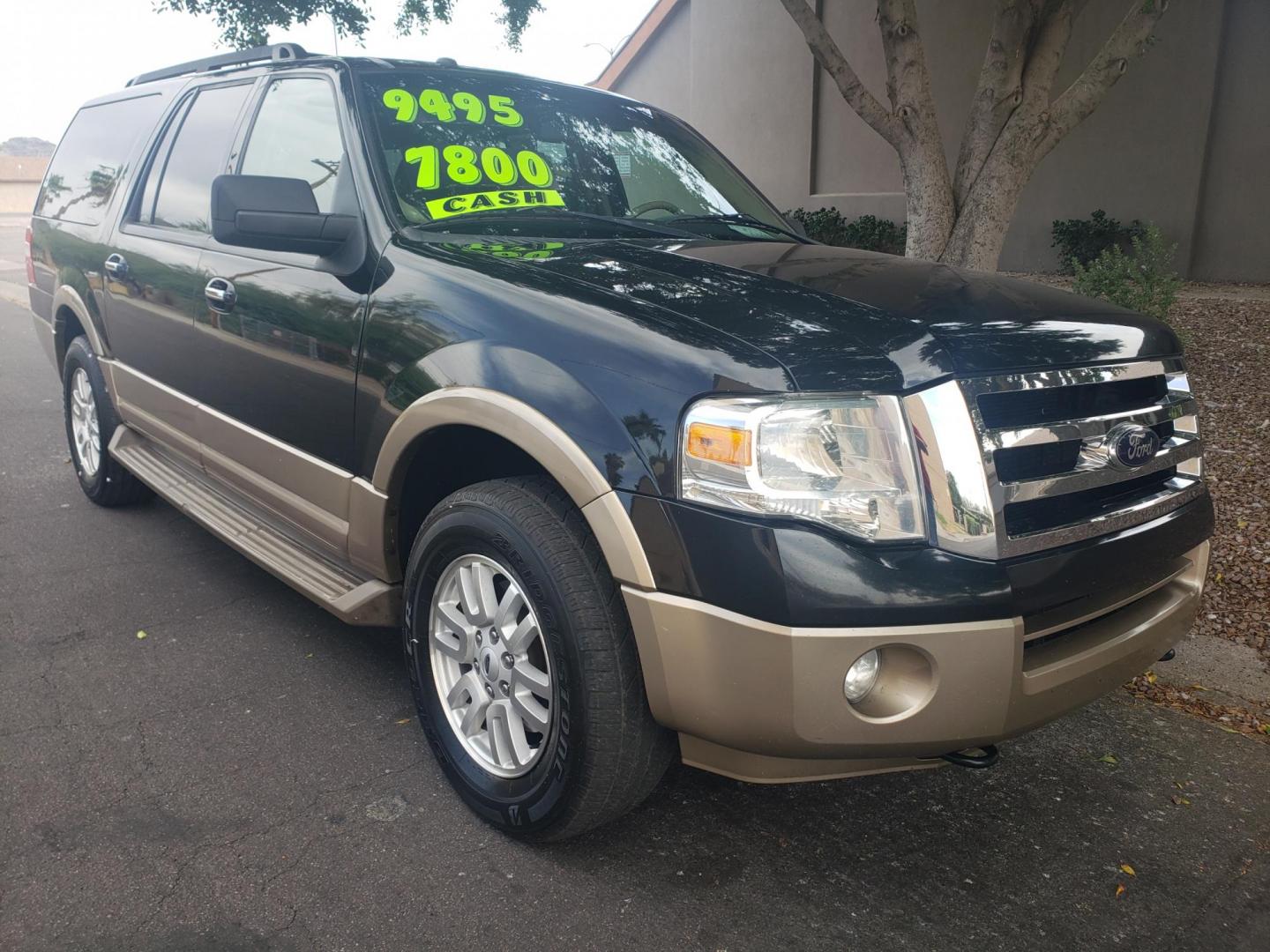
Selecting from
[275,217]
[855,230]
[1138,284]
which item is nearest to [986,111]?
[1138,284]

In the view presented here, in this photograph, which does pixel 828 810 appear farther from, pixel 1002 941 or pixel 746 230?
pixel 746 230

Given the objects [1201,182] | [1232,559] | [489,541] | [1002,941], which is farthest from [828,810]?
[1201,182]

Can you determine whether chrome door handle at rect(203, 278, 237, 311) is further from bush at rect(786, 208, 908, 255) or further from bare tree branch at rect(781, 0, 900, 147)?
bush at rect(786, 208, 908, 255)

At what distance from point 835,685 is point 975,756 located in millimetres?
481

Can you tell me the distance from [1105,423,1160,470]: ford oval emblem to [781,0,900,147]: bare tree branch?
5595 mm

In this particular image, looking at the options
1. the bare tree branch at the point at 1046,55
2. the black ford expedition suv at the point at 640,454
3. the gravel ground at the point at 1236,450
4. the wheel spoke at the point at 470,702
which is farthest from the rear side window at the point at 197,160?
the bare tree branch at the point at 1046,55

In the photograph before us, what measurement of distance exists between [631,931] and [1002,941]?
832 mm

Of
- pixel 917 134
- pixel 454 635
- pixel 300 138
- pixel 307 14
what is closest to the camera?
pixel 454 635

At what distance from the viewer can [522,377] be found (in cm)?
248

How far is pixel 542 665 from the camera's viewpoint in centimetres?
263

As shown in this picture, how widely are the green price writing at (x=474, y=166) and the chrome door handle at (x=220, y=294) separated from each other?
2.83ft

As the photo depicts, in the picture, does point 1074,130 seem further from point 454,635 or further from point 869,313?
point 454,635

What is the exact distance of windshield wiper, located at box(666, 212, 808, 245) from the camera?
371 cm

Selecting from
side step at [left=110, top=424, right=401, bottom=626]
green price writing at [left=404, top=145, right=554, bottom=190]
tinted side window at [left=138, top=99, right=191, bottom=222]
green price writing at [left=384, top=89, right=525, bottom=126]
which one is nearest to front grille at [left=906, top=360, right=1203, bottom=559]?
side step at [left=110, top=424, right=401, bottom=626]
